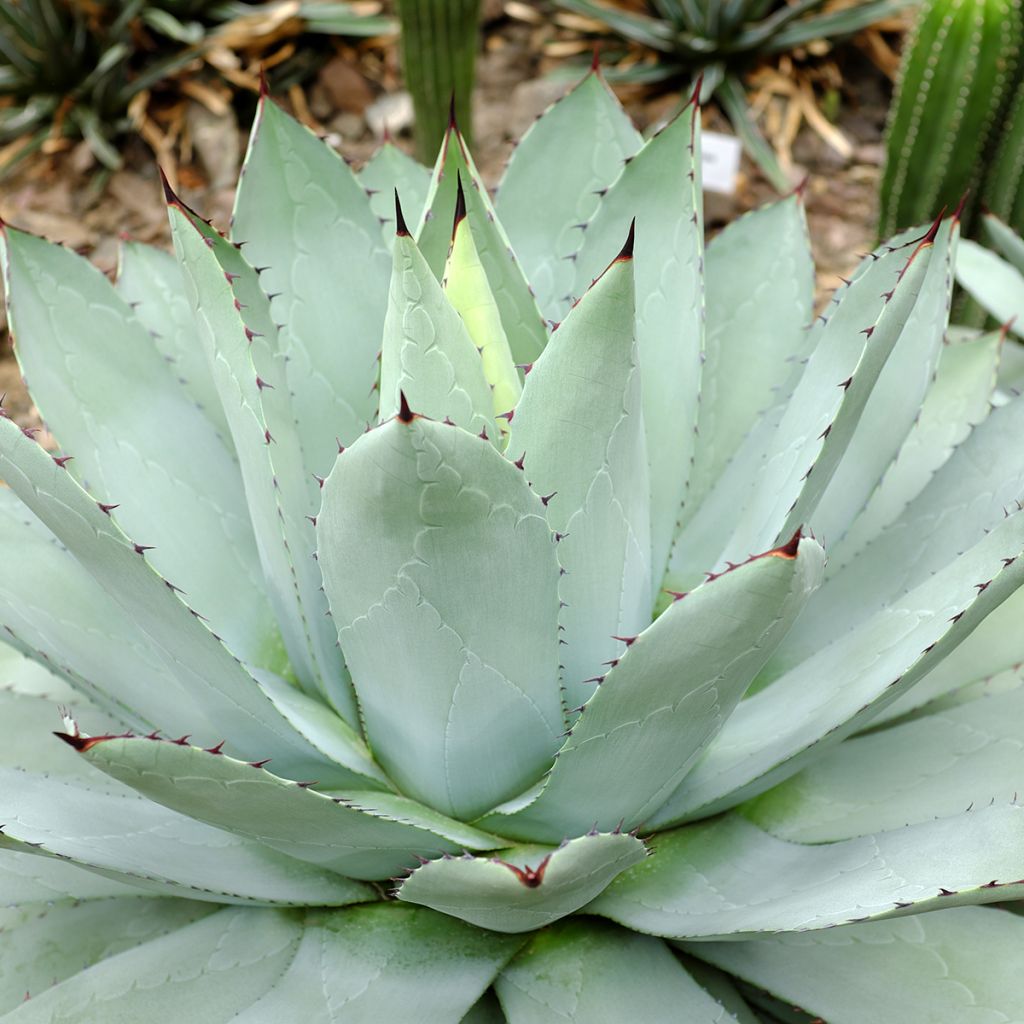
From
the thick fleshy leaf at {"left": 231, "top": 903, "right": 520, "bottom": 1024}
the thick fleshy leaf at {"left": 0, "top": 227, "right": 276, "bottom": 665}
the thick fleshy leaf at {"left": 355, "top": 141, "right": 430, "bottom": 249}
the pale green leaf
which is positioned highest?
the thick fleshy leaf at {"left": 355, "top": 141, "right": 430, "bottom": 249}

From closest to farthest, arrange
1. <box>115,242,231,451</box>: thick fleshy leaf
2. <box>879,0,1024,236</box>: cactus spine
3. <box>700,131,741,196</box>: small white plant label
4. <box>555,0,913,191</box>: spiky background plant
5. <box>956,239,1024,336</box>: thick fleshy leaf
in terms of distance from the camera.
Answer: <box>115,242,231,451</box>: thick fleshy leaf
<box>956,239,1024,336</box>: thick fleshy leaf
<box>879,0,1024,236</box>: cactus spine
<box>700,131,741,196</box>: small white plant label
<box>555,0,913,191</box>: spiky background plant

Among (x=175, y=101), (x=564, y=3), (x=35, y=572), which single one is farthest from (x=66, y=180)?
(x=35, y=572)

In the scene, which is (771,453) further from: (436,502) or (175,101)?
(175,101)

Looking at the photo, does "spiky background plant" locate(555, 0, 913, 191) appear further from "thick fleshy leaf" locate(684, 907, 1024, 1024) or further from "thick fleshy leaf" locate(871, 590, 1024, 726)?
"thick fleshy leaf" locate(684, 907, 1024, 1024)

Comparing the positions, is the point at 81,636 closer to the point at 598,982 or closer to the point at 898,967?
the point at 598,982

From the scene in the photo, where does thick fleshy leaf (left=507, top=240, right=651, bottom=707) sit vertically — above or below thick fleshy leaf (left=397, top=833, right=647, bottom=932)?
above

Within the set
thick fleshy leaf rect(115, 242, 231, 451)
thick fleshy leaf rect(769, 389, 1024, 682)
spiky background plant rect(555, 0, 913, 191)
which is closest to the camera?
thick fleshy leaf rect(769, 389, 1024, 682)

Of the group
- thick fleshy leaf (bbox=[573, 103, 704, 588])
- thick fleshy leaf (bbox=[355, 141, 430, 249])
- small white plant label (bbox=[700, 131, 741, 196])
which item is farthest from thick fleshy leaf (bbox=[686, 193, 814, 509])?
small white plant label (bbox=[700, 131, 741, 196])

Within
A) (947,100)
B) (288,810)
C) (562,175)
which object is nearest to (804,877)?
(288,810)
